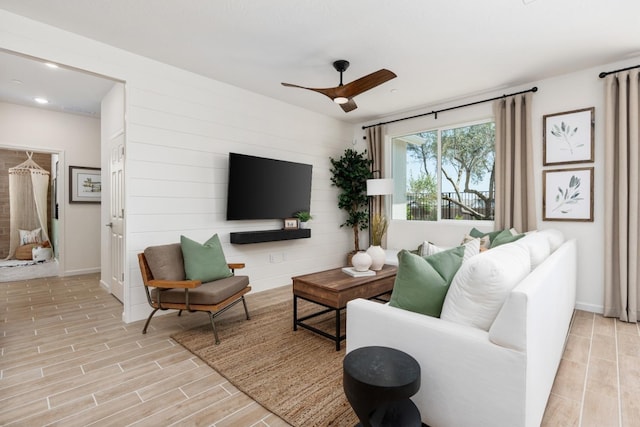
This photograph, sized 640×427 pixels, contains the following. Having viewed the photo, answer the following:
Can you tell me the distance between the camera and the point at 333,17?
2.62 metres

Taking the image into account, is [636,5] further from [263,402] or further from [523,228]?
[263,402]

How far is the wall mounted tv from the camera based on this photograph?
400cm

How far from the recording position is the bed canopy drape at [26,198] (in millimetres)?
6578

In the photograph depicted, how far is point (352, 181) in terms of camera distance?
547 cm

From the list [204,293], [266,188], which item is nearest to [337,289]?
[204,293]

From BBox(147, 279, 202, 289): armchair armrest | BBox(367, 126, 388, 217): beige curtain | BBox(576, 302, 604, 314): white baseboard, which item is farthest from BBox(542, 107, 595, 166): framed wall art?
BBox(147, 279, 202, 289): armchair armrest

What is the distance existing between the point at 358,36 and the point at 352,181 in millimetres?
2782

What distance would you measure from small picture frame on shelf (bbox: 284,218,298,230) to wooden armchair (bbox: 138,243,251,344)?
1.52m

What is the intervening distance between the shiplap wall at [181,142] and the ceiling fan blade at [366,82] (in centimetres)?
159

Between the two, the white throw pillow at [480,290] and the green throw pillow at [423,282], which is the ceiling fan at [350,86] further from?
the white throw pillow at [480,290]

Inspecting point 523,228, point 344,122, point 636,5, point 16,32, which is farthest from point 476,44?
point 16,32

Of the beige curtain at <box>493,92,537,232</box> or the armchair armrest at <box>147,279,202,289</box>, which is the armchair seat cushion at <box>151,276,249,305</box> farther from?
the beige curtain at <box>493,92,537,232</box>

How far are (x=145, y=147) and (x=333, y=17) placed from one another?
2.26 meters

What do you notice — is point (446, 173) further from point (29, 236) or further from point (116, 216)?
point (29, 236)
